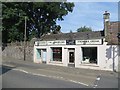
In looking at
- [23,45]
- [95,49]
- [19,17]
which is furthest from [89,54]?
[19,17]

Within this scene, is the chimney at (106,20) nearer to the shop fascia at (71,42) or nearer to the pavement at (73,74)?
the shop fascia at (71,42)

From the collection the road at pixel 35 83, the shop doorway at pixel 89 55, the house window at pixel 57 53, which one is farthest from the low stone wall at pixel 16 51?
the road at pixel 35 83

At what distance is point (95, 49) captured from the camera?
30.4 metres

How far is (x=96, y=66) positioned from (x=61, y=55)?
6.05 m

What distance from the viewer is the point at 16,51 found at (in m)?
44.1

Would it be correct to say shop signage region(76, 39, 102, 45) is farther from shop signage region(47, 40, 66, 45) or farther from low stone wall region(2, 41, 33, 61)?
low stone wall region(2, 41, 33, 61)

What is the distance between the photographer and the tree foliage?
4675 centimetres

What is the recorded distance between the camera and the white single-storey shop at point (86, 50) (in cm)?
2884

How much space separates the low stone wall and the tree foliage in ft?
7.82

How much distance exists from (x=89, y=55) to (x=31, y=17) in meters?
22.5

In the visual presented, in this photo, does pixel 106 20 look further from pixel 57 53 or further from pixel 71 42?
pixel 57 53

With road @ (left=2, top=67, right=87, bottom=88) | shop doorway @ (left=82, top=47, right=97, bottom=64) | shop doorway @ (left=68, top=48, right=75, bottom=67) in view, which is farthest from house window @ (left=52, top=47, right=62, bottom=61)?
road @ (left=2, top=67, right=87, bottom=88)

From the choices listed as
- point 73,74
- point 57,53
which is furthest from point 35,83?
point 57,53

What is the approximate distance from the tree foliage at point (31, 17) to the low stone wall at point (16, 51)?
7.82ft
